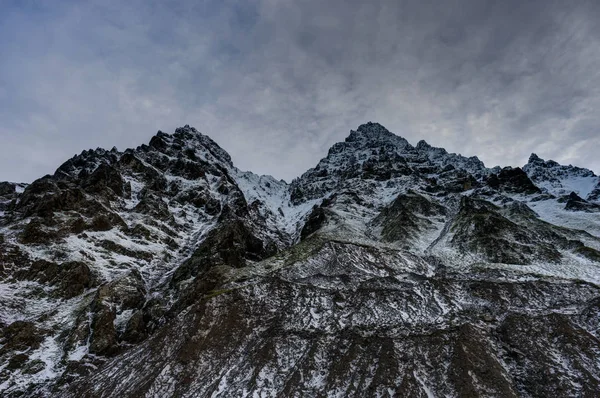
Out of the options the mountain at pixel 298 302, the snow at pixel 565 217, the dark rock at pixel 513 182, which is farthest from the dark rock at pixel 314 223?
the dark rock at pixel 513 182

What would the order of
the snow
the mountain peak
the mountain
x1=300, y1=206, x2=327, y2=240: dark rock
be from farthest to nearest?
the mountain peak, x1=300, y1=206, x2=327, y2=240: dark rock, the snow, the mountain

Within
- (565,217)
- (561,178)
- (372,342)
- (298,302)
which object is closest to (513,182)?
(565,217)

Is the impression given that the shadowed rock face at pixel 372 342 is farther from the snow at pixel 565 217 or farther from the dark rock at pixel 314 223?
the dark rock at pixel 314 223

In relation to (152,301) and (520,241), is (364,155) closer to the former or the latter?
(520,241)

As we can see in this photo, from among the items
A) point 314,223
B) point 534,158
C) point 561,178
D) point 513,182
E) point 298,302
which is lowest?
point 298,302

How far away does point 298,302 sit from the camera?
39750mm

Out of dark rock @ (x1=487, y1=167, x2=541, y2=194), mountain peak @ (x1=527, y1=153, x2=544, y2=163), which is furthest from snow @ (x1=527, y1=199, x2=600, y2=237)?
mountain peak @ (x1=527, y1=153, x2=544, y2=163)

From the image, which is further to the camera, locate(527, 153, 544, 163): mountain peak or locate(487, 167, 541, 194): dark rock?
locate(527, 153, 544, 163): mountain peak

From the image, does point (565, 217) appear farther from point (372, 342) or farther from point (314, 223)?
point (372, 342)

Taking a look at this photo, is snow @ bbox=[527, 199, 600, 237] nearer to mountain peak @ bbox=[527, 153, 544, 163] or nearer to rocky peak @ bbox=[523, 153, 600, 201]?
rocky peak @ bbox=[523, 153, 600, 201]

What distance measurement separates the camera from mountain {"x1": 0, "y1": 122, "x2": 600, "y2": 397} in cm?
2847

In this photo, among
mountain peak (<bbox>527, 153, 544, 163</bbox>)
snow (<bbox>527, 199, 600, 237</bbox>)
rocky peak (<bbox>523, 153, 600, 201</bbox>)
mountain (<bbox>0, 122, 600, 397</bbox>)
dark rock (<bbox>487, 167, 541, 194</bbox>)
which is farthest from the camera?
mountain peak (<bbox>527, 153, 544, 163</bbox>)

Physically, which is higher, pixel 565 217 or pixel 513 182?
pixel 513 182

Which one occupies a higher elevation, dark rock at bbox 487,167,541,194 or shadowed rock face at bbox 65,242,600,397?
dark rock at bbox 487,167,541,194
